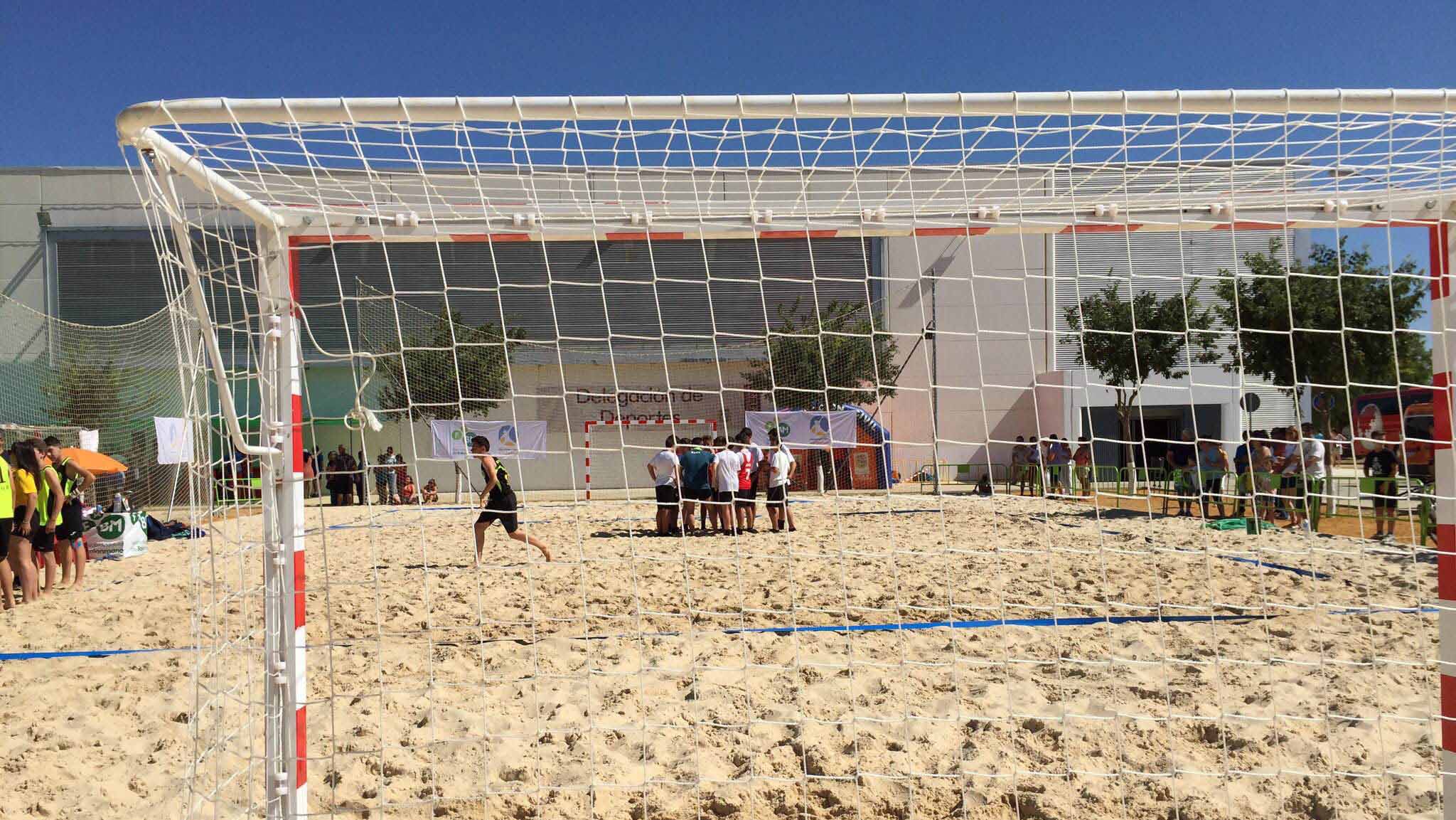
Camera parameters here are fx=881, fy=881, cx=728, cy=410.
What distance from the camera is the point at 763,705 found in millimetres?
3811

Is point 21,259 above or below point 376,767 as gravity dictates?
above

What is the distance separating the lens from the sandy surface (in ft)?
10.2

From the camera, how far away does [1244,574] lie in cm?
662

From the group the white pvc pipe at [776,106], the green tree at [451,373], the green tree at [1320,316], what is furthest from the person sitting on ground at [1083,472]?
the white pvc pipe at [776,106]

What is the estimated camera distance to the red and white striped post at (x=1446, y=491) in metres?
Answer: 2.81

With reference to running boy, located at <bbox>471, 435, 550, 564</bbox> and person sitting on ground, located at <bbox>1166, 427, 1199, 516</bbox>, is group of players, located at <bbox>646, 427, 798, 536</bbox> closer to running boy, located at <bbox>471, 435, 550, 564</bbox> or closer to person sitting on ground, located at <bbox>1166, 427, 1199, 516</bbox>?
running boy, located at <bbox>471, 435, 550, 564</bbox>

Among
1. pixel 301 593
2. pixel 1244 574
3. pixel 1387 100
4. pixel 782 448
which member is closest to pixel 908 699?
pixel 301 593

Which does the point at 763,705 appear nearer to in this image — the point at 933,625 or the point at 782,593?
the point at 933,625

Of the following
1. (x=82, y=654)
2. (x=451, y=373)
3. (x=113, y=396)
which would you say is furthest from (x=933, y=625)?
(x=113, y=396)

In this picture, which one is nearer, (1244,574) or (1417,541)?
(1244,574)

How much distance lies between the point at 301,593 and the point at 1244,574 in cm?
650

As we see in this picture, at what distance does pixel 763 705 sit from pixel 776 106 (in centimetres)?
249

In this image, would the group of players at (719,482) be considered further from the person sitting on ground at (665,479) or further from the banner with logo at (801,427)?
the banner with logo at (801,427)

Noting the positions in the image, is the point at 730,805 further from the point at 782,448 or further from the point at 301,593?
the point at 782,448
